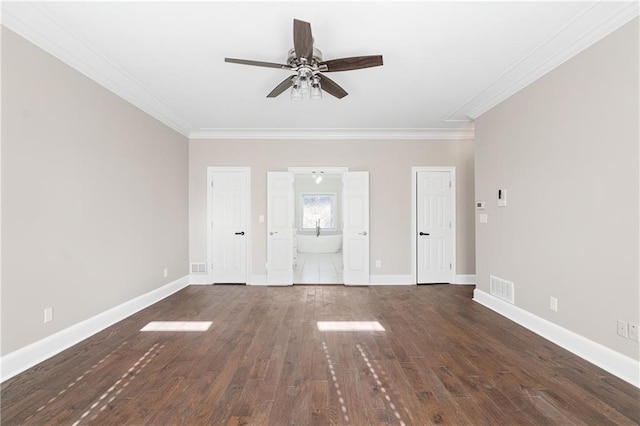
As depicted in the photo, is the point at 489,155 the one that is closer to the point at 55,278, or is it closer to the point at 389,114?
the point at 389,114


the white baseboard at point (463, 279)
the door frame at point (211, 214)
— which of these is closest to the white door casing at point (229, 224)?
the door frame at point (211, 214)

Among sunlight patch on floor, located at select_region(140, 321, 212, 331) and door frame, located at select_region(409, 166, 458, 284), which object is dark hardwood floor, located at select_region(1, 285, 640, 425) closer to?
sunlight patch on floor, located at select_region(140, 321, 212, 331)

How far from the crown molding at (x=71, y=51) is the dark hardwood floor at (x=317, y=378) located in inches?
108

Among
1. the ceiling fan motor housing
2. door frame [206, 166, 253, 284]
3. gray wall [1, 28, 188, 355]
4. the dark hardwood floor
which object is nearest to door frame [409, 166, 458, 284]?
the dark hardwood floor

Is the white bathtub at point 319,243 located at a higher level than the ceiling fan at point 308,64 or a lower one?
lower

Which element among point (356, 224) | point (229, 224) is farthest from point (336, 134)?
point (229, 224)

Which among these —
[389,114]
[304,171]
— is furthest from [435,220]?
[304,171]

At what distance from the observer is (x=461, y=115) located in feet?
15.0

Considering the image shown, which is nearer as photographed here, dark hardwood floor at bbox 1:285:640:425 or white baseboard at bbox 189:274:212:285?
dark hardwood floor at bbox 1:285:640:425

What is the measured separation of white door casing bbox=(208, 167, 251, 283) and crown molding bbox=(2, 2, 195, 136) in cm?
169

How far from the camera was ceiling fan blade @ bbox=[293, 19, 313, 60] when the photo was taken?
1.98 meters

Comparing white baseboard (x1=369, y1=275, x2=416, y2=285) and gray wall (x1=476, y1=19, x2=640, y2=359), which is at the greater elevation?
gray wall (x1=476, y1=19, x2=640, y2=359)

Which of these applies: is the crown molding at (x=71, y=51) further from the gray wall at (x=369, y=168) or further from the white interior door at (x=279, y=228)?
the white interior door at (x=279, y=228)

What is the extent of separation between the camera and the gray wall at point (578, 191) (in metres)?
2.25
